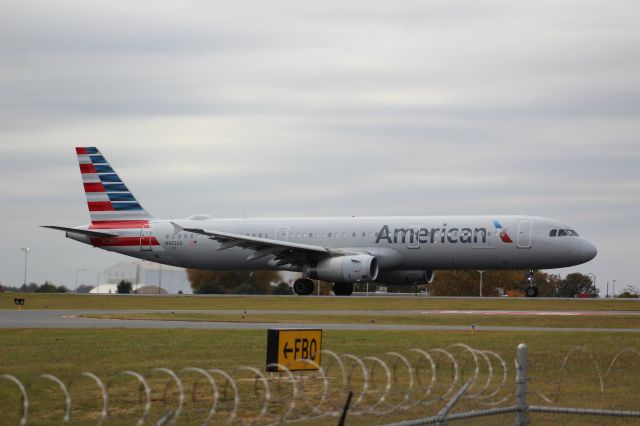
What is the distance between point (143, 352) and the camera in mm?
25047

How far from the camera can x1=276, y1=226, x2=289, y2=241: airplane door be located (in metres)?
65.4

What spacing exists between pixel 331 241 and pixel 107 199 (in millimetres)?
16322

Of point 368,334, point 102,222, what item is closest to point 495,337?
point 368,334

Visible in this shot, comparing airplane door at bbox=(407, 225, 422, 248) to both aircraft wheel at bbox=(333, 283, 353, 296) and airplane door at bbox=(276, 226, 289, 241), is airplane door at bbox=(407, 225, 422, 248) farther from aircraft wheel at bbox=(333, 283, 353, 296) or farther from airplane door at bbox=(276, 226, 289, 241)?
airplane door at bbox=(276, 226, 289, 241)

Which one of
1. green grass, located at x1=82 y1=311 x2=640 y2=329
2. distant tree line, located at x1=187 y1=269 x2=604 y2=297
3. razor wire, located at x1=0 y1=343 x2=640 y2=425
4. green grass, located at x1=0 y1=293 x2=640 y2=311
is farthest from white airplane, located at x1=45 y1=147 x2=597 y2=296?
razor wire, located at x1=0 y1=343 x2=640 y2=425

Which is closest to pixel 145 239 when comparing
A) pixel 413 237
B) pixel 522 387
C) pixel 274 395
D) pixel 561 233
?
pixel 413 237

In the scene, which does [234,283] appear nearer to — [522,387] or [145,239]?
[145,239]

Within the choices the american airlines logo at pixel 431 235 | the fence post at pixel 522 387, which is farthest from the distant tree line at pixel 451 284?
the fence post at pixel 522 387

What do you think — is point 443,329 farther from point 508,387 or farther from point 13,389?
point 13,389

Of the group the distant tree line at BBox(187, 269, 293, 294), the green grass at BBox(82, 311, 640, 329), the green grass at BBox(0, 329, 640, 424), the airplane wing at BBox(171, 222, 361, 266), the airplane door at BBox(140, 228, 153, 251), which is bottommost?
the green grass at BBox(0, 329, 640, 424)

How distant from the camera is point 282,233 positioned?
65.6 metres

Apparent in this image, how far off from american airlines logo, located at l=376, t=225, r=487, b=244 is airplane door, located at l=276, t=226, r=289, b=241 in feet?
21.4

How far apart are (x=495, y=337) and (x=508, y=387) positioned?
362 inches

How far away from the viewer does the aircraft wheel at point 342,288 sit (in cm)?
6378
